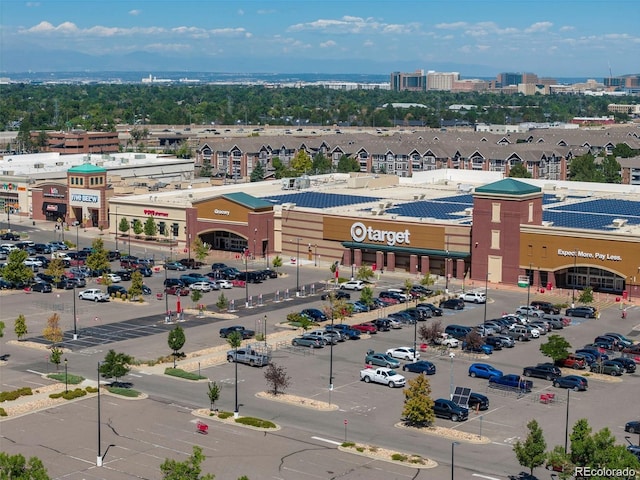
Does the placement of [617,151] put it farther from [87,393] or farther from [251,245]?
[87,393]

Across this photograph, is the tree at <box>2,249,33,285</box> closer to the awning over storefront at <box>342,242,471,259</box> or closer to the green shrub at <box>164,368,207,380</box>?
the awning over storefront at <box>342,242,471,259</box>

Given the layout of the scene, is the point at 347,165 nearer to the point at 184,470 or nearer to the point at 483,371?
the point at 483,371

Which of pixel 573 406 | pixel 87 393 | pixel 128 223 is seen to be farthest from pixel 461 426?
pixel 128 223

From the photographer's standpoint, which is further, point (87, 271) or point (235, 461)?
point (87, 271)

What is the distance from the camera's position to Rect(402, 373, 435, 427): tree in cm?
4894

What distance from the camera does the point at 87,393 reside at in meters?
54.3

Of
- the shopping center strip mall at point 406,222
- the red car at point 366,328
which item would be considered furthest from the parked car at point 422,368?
the shopping center strip mall at point 406,222

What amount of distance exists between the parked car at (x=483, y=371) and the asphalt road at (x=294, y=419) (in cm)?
54

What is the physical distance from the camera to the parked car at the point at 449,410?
50594 mm

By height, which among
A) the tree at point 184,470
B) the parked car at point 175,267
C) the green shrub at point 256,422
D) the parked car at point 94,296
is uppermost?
the tree at point 184,470

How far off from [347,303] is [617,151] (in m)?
113

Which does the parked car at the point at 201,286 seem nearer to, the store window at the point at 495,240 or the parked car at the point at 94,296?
the parked car at the point at 94,296

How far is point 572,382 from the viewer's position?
2231 inches

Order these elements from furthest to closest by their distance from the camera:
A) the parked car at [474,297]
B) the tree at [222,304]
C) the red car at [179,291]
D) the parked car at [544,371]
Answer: the red car at [179,291], the parked car at [474,297], the tree at [222,304], the parked car at [544,371]
